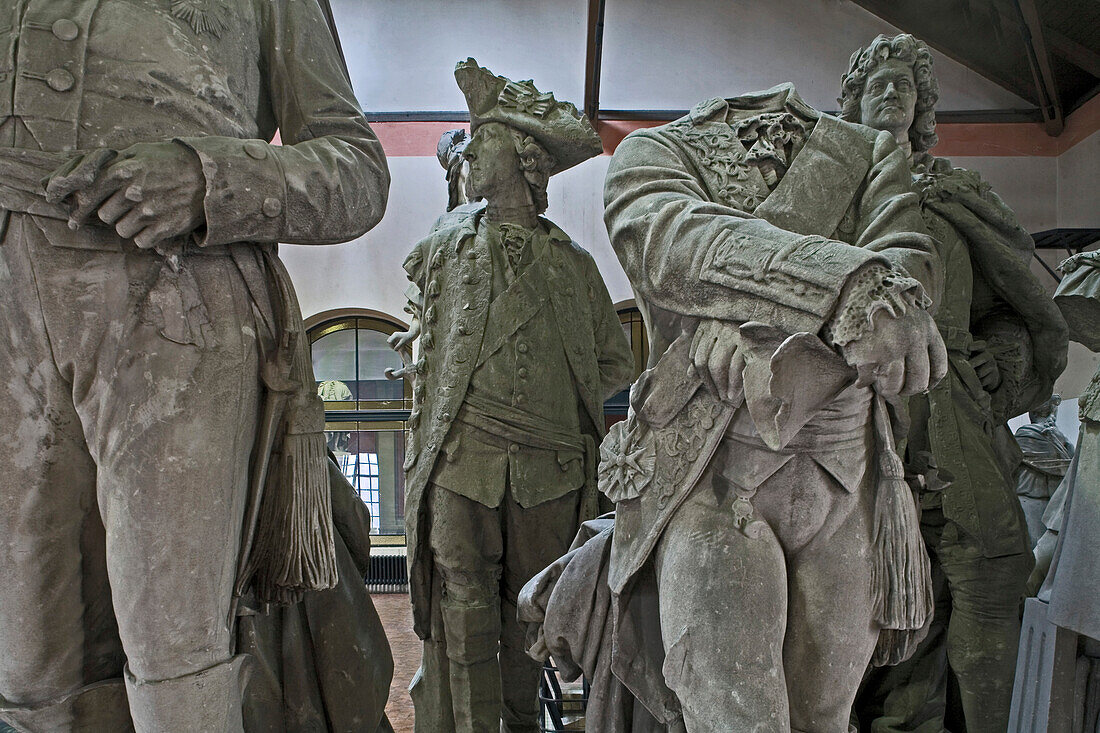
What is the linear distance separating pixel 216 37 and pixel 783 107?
3.60 ft

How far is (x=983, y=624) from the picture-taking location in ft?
10.1

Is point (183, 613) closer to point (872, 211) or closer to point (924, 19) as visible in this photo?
point (872, 211)

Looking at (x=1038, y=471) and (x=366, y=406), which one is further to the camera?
(x=366, y=406)

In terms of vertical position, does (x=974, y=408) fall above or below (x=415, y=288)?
below

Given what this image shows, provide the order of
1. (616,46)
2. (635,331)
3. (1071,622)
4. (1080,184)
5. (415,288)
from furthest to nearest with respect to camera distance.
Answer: (635,331), (616,46), (1080,184), (415,288), (1071,622)

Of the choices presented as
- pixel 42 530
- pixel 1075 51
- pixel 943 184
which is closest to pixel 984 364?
pixel 943 184

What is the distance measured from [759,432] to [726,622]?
0.37 metres

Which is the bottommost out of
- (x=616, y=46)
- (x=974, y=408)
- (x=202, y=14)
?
(x=974, y=408)

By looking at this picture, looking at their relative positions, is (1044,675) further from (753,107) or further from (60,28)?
(60,28)

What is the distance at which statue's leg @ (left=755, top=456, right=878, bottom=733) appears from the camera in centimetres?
163

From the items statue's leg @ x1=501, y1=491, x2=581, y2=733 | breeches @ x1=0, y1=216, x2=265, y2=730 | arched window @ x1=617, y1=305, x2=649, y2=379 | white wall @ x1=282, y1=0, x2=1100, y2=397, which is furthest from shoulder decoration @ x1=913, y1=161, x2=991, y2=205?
arched window @ x1=617, y1=305, x2=649, y2=379

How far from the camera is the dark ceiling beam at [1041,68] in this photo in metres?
6.20

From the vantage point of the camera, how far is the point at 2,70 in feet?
4.75

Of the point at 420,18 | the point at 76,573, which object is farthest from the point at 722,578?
the point at 420,18
